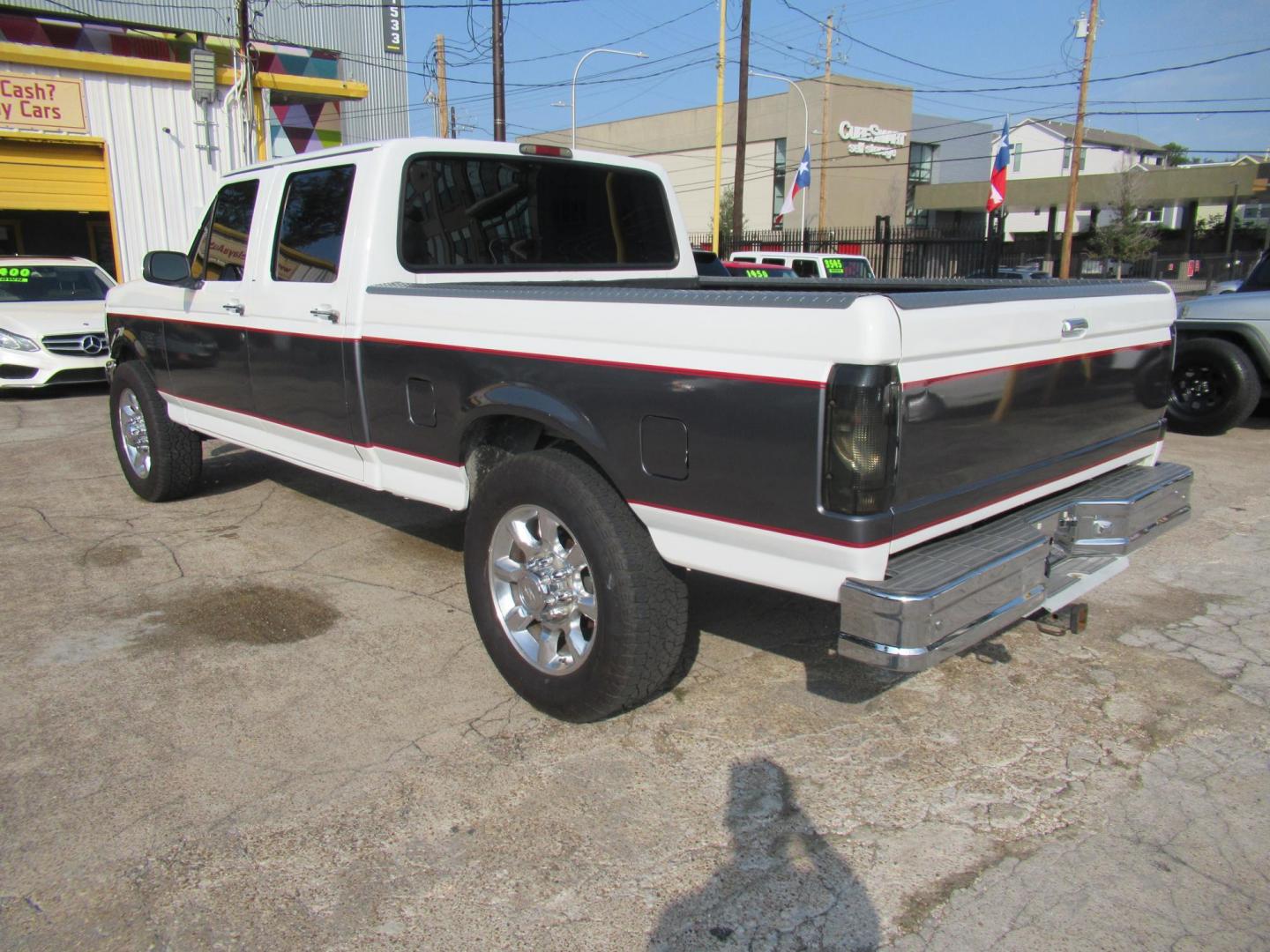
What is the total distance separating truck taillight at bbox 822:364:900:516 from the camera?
249 centimetres

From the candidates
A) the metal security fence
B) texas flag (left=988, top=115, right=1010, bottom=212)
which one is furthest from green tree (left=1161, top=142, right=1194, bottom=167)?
texas flag (left=988, top=115, right=1010, bottom=212)

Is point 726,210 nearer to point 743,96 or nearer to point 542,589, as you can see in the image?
point 743,96

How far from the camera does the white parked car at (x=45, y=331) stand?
10.7 metres

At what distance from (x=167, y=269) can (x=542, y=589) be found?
3.45 meters

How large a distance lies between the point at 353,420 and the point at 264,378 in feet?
2.97

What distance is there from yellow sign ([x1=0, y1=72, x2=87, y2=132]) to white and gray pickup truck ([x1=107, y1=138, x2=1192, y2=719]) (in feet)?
45.0

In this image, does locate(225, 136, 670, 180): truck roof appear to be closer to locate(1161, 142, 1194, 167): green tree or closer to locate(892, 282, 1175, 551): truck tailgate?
locate(892, 282, 1175, 551): truck tailgate

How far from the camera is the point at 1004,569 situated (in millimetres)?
2814

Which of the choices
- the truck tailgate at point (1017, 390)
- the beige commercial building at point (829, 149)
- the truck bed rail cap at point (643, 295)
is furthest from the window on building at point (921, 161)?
the truck bed rail cap at point (643, 295)

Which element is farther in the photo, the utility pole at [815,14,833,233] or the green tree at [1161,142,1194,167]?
the green tree at [1161,142,1194,167]

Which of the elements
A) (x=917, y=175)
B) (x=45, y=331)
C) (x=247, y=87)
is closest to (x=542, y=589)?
(x=45, y=331)

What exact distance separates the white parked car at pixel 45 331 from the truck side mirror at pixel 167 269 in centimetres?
590

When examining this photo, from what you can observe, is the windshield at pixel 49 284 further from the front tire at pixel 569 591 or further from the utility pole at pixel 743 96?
the utility pole at pixel 743 96

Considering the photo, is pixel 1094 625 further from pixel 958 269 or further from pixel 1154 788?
pixel 958 269
